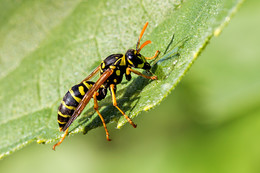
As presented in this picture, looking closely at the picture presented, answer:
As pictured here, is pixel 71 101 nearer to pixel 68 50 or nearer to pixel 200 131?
pixel 68 50

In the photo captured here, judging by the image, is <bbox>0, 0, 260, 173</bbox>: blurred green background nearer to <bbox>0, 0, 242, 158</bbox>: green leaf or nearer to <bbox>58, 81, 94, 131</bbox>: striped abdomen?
<bbox>0, 0, 242, 158</bbox>: green leaf

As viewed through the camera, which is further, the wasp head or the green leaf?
the wasp head

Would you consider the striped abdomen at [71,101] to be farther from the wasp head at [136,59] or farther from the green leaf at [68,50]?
the wasp head at [136,59]

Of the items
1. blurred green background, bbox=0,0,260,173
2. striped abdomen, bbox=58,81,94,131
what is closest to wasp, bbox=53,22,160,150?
striped abdomen, bbox=58,81,94,131

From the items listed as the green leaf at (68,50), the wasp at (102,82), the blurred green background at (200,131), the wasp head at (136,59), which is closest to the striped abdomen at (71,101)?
the wasp at (102,82)

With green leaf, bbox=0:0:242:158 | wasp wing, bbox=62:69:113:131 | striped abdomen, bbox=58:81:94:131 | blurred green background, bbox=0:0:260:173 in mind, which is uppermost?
green leaf, bbox=0:0:242:158

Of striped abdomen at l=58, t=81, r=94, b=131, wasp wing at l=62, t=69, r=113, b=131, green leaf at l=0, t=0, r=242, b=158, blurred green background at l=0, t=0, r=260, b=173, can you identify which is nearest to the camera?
green leaf at l=0, t=0, r=242, b=158

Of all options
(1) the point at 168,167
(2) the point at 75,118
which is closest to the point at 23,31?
(2) the point at 75,118

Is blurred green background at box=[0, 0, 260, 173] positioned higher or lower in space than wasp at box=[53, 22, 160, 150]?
lower
